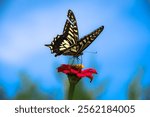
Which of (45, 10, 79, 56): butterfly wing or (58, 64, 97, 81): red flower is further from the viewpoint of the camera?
(45, 10, 79, 56): butterfly wing

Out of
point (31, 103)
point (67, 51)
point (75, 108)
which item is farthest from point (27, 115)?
point (67, 51)

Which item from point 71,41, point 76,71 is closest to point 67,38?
point 71,41

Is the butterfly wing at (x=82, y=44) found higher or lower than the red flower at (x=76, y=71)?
higher

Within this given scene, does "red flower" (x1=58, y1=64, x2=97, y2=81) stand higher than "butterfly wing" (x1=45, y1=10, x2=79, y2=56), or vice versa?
"butterfly wing" (x1=45, y1=10, x2=79, y2=56)

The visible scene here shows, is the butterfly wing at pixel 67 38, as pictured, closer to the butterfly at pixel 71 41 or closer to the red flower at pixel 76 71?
the butterfly at pixel 71 41

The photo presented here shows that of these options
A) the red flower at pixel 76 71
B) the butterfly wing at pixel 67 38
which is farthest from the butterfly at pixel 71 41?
the red flower at pixel 76 71

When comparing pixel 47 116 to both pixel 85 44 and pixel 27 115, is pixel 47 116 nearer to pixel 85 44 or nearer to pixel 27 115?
pixel 27 115

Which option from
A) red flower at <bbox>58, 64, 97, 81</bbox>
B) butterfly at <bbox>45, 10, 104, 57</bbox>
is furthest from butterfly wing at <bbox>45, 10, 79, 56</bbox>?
red flower at <bbox>58, 64, 97, 81</bbox>

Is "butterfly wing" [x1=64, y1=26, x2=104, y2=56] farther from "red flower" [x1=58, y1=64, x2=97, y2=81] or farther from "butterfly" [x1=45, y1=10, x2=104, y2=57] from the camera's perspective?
"red flower" [x1=58, y1=64, x2=97, y2=81]

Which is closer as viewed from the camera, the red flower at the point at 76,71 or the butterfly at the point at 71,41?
the red flower at the point at 76,71
